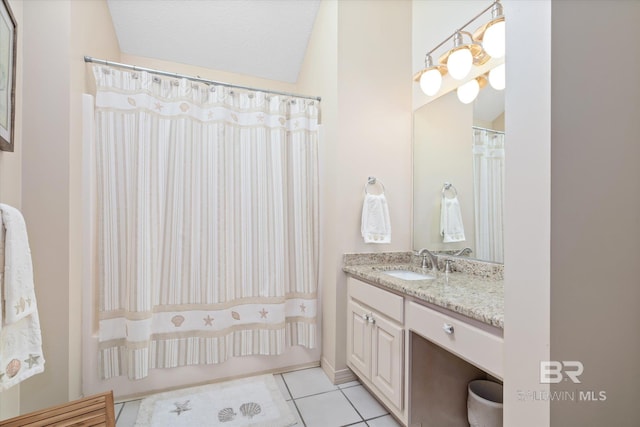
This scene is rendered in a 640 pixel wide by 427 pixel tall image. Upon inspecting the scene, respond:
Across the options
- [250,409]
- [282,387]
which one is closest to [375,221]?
[282,387]

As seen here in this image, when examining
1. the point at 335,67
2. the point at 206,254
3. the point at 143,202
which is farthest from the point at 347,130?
the point at 143,202

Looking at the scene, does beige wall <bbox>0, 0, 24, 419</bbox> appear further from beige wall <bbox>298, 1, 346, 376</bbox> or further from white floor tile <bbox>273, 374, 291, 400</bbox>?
beige wall <bbox>298, 1, 346, 376</bbox>

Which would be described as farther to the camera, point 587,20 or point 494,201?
point 494,201

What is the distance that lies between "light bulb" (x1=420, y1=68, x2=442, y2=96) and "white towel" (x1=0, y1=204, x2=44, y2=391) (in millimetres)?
2145

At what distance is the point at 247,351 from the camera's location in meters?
2.00

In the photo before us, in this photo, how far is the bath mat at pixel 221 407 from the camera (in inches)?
61.6

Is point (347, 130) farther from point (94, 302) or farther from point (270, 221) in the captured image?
point (94, 302)

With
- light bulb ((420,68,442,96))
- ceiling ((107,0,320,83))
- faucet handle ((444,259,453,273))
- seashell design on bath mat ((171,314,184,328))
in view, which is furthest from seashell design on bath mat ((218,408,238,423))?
ceiling ((107,0,320,83))

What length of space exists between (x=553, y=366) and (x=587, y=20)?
87 cm

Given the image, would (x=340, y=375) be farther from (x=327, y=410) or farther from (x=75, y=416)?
(x=75, y=416)

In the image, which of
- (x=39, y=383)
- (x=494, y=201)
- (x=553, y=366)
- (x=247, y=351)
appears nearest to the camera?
(x=553, y=366)

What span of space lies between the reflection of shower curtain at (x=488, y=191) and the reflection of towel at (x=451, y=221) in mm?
140

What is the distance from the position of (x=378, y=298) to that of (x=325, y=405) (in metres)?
0.75

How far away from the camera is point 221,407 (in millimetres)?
1683
